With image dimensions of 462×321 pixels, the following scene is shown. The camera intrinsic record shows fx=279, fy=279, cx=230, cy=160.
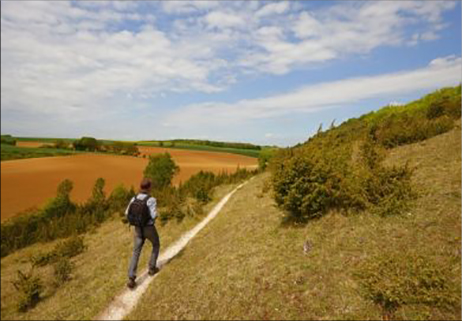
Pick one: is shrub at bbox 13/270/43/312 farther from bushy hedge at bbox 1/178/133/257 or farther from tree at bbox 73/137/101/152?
bushy hedge at bbox 1/178/133/257

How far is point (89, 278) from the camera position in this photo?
1061 cm

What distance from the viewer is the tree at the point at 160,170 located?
2719 cm

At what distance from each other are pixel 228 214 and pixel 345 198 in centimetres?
628

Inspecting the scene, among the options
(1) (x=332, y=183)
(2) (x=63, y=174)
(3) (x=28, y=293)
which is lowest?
(3) (x=28, y=293)

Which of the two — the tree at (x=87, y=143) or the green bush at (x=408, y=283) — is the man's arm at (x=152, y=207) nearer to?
the green bush at (x=408, y=283)

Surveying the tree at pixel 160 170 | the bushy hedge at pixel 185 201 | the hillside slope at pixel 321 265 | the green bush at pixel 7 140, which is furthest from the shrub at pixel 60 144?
the tree at pixel 160 170

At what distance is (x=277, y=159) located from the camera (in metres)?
9.53

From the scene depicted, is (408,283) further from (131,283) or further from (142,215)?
(131,283)

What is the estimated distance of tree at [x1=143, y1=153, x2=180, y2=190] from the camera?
27.2m

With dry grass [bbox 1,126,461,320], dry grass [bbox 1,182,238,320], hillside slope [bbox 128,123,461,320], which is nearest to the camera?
hillside slope [bbox 128,123,461,320]

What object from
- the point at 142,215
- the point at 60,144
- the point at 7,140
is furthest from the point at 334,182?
the point at 60,144

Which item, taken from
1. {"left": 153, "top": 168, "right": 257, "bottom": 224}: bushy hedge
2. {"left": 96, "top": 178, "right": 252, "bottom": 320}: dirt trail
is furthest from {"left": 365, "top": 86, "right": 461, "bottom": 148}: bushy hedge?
{"left": 96, "top": 178, "right": 252, "bottom": 320}: dirt trail

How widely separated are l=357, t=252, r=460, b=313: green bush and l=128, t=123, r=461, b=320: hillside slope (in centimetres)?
3

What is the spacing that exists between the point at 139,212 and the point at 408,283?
622cm
